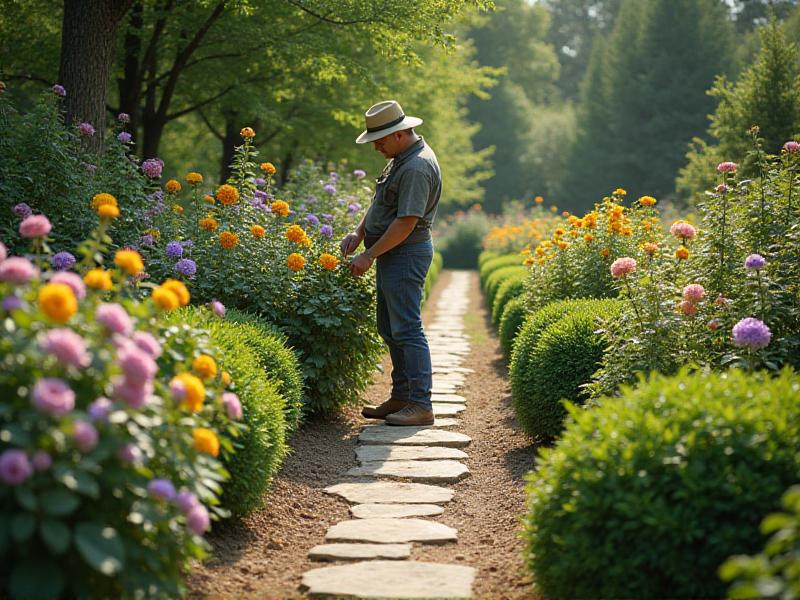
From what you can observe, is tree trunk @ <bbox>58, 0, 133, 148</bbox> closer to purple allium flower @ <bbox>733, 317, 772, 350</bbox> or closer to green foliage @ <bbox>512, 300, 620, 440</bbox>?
green foliage @ <bbox>512, 300, 620, 440</bbox>

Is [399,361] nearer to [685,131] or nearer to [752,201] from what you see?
[752,201]

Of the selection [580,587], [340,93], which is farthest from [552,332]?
[340,93]

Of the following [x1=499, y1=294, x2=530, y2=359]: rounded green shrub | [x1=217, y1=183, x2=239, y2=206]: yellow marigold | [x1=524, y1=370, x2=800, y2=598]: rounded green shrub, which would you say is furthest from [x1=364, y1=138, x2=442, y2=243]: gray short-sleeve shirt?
[x1=524, y1=370, x2=800, y2=598]: rounded green shrub

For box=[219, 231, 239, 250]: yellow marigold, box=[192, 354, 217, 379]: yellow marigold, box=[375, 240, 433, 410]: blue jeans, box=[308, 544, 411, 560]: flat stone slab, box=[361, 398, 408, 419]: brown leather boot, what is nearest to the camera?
box=[192, 354, 217, 379]: yellow marigold

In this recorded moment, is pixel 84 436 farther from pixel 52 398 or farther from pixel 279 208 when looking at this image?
pixel 279 208

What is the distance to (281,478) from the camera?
14.7ft

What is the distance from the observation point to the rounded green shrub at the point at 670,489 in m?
2.38

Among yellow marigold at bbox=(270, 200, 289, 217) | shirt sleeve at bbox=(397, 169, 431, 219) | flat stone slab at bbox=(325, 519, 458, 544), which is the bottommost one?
flat stone slab at bbox=(325, 519, 458, 544)

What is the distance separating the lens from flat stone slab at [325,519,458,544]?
357 cm

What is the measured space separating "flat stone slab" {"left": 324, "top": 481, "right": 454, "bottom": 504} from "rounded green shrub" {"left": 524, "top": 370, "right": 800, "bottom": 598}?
1.44 metres

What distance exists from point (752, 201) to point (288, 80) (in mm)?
7694

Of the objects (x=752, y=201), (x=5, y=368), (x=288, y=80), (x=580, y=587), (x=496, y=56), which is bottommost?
(x=580, y=587)

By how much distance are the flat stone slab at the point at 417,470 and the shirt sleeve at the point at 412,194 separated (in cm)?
154

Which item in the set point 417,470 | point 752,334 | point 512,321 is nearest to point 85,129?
point 417,470
